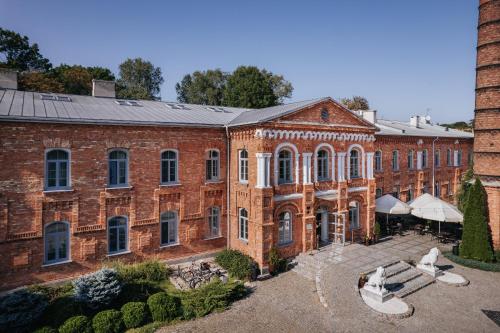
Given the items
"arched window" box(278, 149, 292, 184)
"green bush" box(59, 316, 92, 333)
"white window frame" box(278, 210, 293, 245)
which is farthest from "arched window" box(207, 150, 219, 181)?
"green bush" box(59, 316, 92, 333)

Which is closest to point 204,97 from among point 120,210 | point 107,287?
point 120,210

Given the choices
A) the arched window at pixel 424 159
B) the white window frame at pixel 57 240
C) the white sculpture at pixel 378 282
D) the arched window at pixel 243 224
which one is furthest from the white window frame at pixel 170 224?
the arched window at pixel 424 159

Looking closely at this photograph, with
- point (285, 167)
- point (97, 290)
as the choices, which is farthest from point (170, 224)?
point (285, 167)

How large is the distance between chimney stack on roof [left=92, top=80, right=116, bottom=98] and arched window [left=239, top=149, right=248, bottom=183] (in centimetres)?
937

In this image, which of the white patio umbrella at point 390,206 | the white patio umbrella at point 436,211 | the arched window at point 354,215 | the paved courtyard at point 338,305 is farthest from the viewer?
the white patio umbrella at point 390,206

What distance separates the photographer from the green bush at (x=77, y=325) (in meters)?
10.2

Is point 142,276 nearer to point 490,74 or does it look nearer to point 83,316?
point 83,316

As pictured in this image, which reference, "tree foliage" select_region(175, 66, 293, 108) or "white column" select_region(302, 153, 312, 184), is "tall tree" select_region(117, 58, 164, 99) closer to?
"tree foliage" select_region(175, 66, 293, 108)

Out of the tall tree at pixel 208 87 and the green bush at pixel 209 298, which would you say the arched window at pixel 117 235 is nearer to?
the green bush at pixel 209 298

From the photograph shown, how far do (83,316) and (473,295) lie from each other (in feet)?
51.4

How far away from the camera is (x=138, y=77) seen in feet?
159

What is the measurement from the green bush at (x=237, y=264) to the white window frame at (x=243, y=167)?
3881 mm

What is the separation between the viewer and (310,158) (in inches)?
680

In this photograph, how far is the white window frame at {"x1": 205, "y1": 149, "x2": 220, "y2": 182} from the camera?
58.8ft
